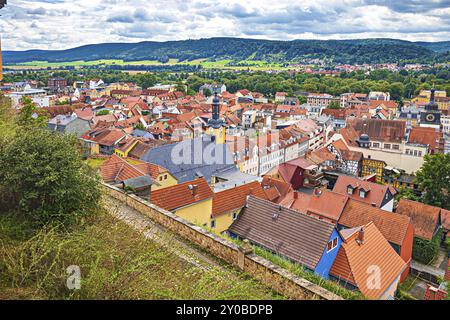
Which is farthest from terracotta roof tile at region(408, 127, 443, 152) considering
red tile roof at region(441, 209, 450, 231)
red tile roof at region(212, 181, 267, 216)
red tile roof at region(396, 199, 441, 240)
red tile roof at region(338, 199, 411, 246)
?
red tile roof at region(212, 181, 267, 216)

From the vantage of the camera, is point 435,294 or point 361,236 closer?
point 435,294

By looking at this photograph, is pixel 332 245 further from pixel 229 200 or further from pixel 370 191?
pixel 370 191

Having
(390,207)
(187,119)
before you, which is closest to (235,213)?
(390,207)

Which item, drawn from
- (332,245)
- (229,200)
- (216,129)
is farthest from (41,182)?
(216,129)

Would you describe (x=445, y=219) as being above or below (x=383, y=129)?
below

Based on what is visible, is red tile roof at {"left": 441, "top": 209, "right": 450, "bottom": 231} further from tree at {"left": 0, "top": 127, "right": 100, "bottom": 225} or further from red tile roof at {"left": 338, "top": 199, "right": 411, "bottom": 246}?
tree at {"left": 0, "top": 127, "right": 100, "bottom": 225}

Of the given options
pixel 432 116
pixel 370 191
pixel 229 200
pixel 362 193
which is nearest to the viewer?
pixel 229 200

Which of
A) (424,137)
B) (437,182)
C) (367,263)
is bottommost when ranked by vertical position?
(437,182)
